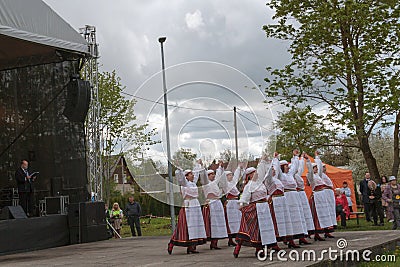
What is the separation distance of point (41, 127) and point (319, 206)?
9.03 metres

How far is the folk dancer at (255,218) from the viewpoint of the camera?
8.92 m

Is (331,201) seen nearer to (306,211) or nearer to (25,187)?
(306,211)

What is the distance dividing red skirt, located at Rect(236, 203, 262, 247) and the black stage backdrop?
28.7ft

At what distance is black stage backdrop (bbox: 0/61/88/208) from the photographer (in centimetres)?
1698

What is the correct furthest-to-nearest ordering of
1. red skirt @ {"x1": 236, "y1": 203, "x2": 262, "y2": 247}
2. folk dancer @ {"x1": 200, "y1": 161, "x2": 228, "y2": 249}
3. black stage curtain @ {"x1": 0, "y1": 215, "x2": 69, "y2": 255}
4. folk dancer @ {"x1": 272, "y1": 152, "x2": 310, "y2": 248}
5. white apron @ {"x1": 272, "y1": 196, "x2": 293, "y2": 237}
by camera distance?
black stage curtain @ {"x1": 0, "y1": 215, "x2": 69, "y2": 255} → folk dancer @ {"x1": 200, "y1": 161, "x2": 228, "y2": 249} → folk dancer @ {"x1": 272, "y1": 152, "x2": 310, "y2": 248} → white apron @ {"x1": 272, "y1": 196, "x2": 293, "y2": 237} → red skirt @ {"x1": 236, "y1": 203, "x2": 262, "y2": 247}

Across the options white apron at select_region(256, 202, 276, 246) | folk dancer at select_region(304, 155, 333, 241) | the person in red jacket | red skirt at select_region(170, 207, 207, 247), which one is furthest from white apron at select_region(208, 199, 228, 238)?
the person in red jacket

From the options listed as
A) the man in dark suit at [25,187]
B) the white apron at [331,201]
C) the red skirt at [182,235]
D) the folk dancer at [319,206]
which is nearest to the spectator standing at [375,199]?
the white apron at [331,201]

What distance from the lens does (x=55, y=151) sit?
1712cm

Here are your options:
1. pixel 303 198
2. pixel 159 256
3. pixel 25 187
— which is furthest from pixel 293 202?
pixel 25 187

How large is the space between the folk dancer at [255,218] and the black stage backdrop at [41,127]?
28.7 feet

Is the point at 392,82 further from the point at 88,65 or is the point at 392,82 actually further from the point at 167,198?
the point at 167,198

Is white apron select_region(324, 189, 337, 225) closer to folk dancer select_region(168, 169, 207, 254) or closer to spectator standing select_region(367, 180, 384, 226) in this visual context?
folk dancer select_region(168, 169, 207, 254)

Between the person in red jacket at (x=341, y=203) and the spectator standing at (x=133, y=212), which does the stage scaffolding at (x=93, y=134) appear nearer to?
the spectator standing at (x=133, y=212)

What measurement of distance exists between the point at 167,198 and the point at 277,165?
1.81m
